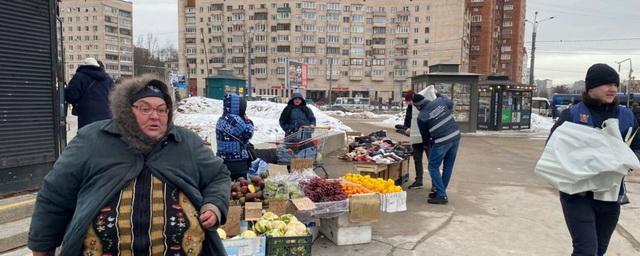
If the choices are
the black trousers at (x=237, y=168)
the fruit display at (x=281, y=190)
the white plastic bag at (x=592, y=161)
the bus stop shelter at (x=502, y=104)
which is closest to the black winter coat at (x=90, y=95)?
the black trousers at (x=237, y=168)

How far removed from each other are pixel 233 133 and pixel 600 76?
403 cm

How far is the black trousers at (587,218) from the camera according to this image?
3.24 metres

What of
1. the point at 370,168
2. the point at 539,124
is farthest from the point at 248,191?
the point at 539,124

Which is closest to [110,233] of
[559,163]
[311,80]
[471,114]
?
[559,163]

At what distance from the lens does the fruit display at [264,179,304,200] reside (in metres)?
4.95

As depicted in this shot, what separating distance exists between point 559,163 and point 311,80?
8490 centimetres

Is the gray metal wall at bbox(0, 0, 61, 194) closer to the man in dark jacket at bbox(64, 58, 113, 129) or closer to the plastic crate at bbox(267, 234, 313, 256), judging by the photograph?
the man in dark jacket at bbox(64, 58, 113, 129)

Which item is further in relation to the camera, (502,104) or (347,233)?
(502,104)

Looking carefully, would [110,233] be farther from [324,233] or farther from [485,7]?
[485,7]

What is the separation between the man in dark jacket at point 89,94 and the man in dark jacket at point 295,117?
10.1 feet

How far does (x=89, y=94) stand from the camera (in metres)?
6.07

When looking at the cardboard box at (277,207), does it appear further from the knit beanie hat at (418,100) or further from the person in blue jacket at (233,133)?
the knit beanie hat at (418,100)

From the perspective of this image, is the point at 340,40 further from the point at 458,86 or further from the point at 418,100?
the point at 418,100

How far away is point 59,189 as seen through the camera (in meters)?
2.11
